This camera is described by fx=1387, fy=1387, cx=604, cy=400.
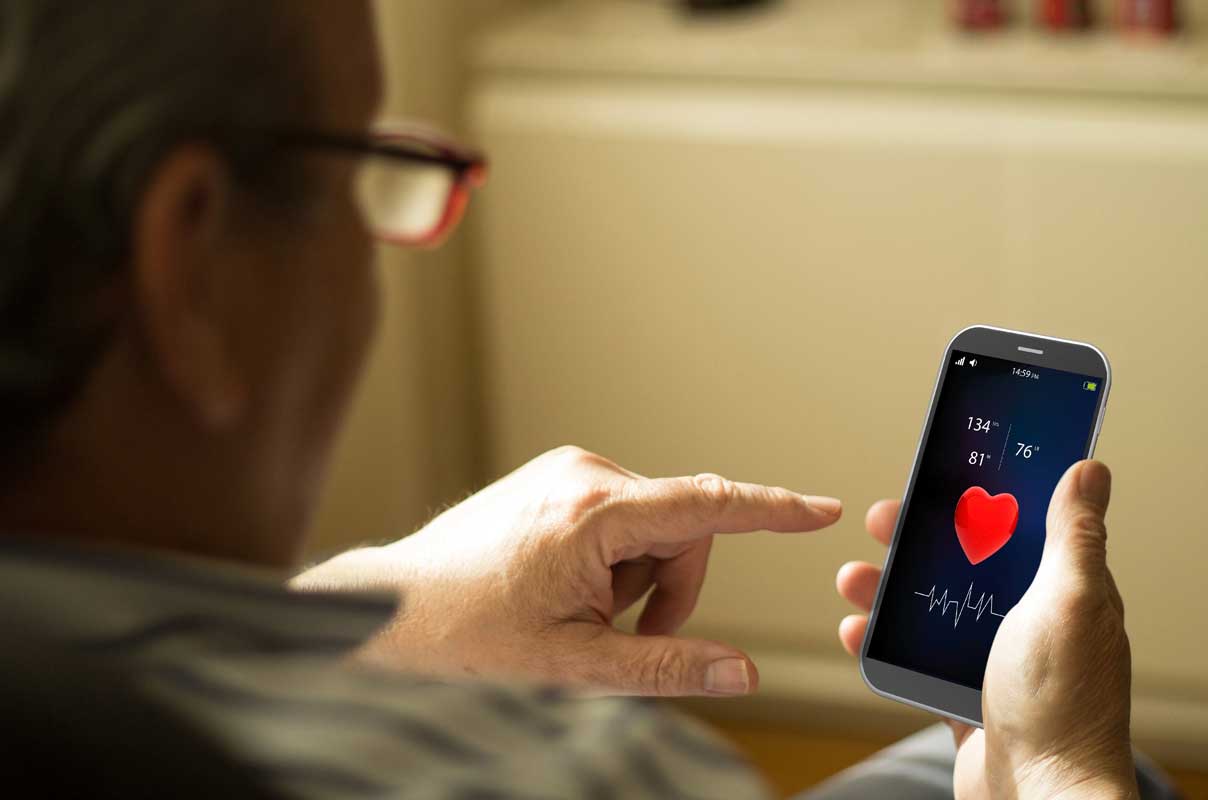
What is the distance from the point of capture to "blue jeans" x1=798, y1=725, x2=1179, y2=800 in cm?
97

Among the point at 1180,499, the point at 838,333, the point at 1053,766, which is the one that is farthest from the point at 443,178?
the point at 1180,499

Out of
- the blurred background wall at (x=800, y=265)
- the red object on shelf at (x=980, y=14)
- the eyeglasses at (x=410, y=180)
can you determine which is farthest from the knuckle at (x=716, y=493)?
the red object on shelf at (x=980, y=14)

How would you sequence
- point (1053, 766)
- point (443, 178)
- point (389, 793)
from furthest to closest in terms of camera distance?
point (1053, 766) → point (443, 178) → point (389, 793)

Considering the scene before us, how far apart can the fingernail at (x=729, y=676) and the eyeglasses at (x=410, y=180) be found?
16.5 inches

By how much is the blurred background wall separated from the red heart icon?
77cm

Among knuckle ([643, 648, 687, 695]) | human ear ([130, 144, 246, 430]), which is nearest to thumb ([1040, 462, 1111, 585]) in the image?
knuckle ([643, 648, 687, 695])

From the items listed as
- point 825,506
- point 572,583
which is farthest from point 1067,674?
point 572,583

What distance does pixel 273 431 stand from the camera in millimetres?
420

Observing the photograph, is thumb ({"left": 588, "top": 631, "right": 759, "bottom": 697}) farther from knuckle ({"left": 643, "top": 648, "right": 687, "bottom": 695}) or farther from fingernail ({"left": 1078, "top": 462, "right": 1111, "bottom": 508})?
fingernail ({"left": 1078, "top": 462, "right": 1111, "bottom": 508})

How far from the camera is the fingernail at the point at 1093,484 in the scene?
815 millimetres

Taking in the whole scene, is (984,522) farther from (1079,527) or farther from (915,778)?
(915,778)

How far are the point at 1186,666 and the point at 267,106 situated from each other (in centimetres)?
160

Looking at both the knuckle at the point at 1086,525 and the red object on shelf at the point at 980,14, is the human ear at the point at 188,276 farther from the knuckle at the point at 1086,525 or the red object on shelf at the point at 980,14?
the red object on shelf at the point at 980,14

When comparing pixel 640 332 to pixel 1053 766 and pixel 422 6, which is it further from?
pixel 1053 766
